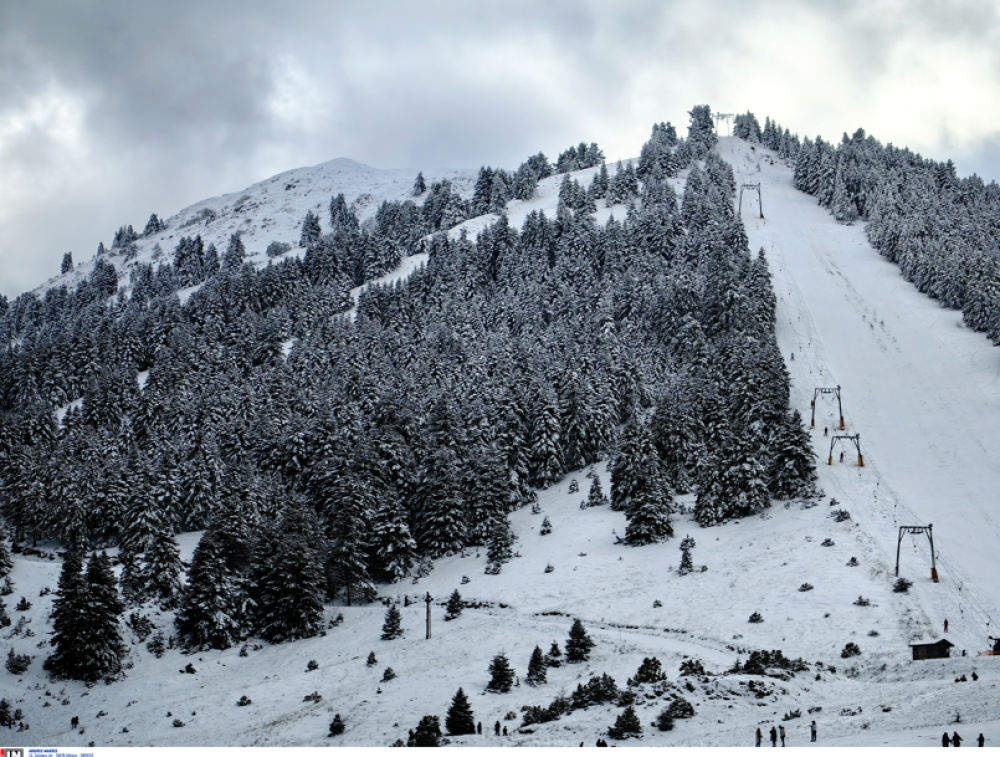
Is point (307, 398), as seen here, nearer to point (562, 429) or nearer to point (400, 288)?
point (562, 429)

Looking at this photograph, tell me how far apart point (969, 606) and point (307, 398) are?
246 feet

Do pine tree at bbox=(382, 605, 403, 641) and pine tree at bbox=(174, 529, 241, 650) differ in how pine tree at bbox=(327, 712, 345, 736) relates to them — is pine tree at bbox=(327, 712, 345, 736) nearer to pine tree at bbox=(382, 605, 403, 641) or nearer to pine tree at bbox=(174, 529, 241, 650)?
pine tree at bbox=(382, 605, 403, 641)

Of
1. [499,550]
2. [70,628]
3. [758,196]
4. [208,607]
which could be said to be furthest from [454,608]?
[758,196]

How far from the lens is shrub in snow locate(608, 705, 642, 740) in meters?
34.5

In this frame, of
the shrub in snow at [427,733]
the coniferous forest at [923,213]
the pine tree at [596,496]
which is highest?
the coniferous forest at [923,213]

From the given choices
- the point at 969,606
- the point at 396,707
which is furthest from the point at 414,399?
Result: the point at 969,606

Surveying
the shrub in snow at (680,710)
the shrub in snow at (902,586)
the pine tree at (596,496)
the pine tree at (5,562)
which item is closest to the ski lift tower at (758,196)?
the pine tree at (596,496)

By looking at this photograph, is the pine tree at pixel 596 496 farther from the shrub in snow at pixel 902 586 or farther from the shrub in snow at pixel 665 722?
the shrub in snow at pixel 665 722

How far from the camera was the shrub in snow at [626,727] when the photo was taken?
34500mm

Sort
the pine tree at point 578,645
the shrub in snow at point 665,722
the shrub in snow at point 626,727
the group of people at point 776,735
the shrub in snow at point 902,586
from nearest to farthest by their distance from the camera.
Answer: the group of people at point 776,735, the shrub in snow at point 626,727, the shrub in snow at point 665,722, the pine tree at point 578,645, the shrub in snow at point 902,586

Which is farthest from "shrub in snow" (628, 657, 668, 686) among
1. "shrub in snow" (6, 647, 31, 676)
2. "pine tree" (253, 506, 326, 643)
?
"shrub in snow" (6, 647, 31, 676)

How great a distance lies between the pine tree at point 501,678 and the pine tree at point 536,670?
3.49ft

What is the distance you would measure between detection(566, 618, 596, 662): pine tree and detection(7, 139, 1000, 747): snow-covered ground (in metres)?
1.09

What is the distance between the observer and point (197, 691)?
50.7 m
